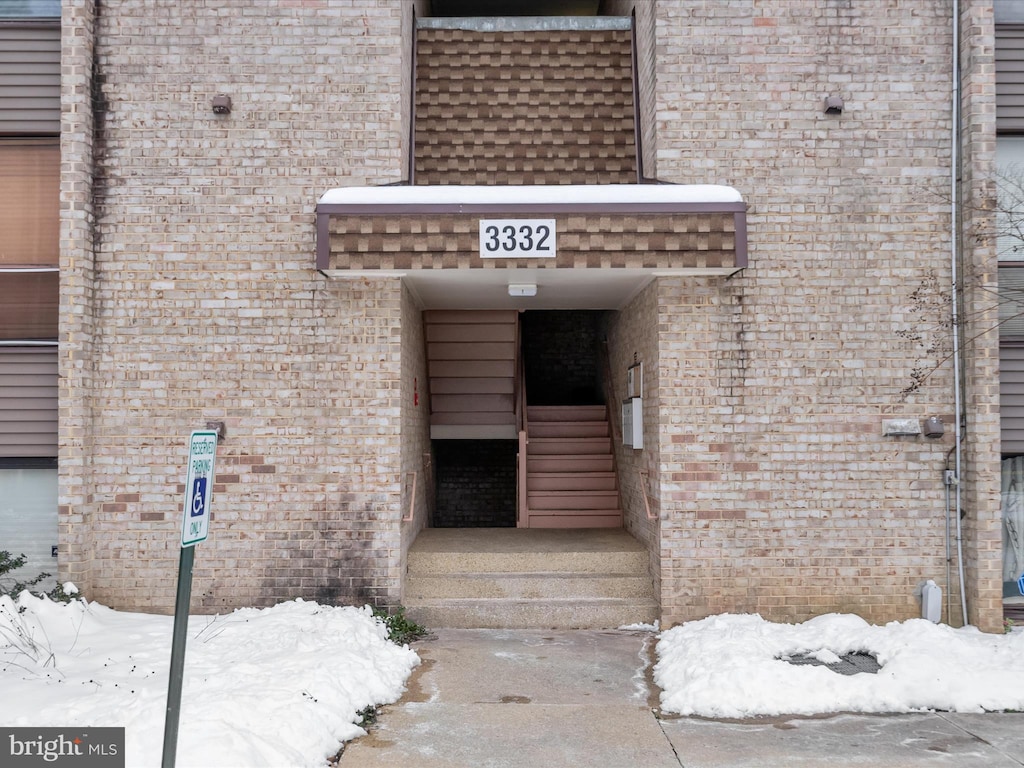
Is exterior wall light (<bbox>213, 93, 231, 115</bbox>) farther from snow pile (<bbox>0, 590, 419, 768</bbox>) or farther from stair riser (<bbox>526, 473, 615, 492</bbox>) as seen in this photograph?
stair riser (<bbox>526, 473, 615, 492</bbox>)

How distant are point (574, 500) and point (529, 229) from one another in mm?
4709

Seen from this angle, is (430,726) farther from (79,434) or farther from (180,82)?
(180,82)

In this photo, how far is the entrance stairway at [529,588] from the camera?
7.51m

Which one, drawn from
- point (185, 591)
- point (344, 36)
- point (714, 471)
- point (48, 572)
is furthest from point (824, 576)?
point (48, 572)

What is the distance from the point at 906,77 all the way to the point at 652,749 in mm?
6789

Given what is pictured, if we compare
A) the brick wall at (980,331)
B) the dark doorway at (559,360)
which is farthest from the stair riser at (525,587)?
the dark doorway at (559,360)

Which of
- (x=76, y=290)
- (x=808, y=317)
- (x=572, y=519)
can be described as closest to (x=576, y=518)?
(x=572, y=519)

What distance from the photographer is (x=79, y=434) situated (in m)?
7.19

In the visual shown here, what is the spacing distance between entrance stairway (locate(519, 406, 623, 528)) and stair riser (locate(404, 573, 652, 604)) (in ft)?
8.07

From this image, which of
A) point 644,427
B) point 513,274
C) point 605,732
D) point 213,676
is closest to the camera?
point 605,732

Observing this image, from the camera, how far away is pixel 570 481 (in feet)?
35.3

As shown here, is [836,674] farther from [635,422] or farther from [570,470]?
[570,470]

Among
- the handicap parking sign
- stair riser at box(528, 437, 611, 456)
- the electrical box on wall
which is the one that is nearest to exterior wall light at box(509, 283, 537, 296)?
the electrical box on wall

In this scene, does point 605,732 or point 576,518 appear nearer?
point 605,732
